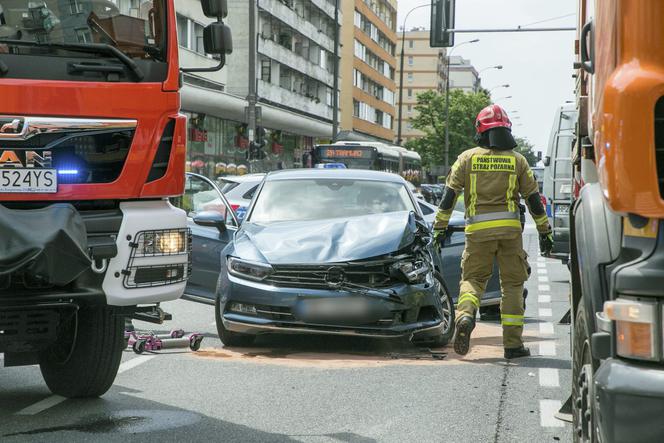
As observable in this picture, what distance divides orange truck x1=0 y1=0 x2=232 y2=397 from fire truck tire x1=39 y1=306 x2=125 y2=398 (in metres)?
0.17

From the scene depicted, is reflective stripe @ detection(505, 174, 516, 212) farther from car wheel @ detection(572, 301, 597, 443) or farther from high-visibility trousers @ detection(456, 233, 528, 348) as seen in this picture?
car wheel @ detection(572, 301, 597, 443)

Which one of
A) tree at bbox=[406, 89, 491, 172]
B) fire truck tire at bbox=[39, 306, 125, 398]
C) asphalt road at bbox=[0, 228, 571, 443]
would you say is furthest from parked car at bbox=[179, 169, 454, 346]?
tree at bbox=[406, 89, 491, 172]

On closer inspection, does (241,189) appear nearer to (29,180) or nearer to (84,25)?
(84,25)

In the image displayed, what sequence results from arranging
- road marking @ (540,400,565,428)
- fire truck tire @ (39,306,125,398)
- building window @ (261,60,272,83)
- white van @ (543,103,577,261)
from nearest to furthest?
1. road marking @ (540,400,565,428)
2. fire truck tire @ (39,306,125,398)
3. white van @ (543,103,577,261)
4. building window @ (261,60,272,83)

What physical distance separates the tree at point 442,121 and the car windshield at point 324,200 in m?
99.6

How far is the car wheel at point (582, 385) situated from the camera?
405 cm

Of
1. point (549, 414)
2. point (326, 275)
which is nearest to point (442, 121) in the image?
point (326, 275)

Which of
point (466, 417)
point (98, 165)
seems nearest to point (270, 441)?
point (466, 417)

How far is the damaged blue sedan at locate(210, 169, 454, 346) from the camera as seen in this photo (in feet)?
28.7

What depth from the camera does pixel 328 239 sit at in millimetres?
9125

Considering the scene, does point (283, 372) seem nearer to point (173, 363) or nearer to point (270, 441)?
point (173, 363)

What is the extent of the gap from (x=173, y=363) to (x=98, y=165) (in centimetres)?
285

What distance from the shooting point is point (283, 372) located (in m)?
8.18

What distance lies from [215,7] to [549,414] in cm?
323
